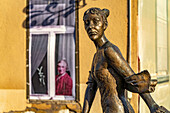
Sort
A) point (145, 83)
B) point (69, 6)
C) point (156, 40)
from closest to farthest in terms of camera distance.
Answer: point (145, 83) → point (69, 6) → point (156, 40)

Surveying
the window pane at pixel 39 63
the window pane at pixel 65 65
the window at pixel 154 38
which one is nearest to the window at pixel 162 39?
the window at pixel 154 38

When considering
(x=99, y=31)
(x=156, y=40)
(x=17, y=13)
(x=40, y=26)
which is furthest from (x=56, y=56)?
(x=99, y=31)

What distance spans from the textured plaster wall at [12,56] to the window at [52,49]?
0.19 metres

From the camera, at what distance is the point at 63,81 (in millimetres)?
6297

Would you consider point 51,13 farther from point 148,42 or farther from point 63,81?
point 148,42

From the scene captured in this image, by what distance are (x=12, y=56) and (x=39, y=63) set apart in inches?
24.4

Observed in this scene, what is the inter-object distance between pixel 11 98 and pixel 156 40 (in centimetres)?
349

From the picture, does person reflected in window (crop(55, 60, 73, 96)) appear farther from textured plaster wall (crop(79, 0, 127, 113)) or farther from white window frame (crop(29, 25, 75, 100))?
textured plaster wall (crop(79, 0, 127, 113))

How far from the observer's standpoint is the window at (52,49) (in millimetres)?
6238

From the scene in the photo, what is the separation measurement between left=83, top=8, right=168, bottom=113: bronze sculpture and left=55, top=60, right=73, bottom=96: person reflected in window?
3.48m

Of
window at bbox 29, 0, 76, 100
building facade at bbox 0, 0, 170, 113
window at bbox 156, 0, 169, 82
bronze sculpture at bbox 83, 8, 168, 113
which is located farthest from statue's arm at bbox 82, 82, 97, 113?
window at bbox 156, 0, 169, 82

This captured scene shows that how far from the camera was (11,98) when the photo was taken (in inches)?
257

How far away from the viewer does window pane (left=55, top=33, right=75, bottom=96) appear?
6207 millimetres

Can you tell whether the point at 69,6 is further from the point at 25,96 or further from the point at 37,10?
the point at 25,96
